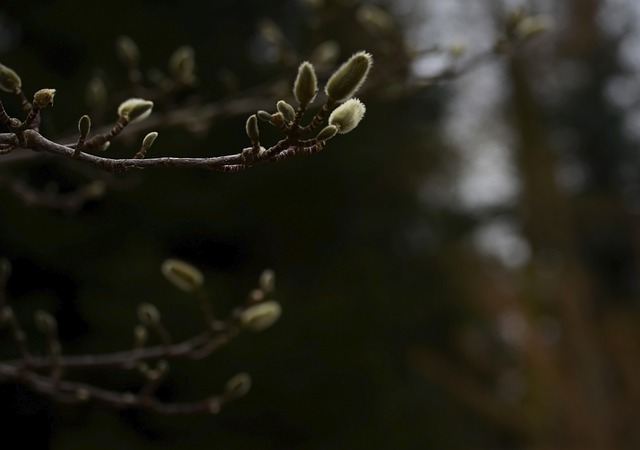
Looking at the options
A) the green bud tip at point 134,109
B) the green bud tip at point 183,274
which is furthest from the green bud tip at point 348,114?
the green bud tip at point 183,274

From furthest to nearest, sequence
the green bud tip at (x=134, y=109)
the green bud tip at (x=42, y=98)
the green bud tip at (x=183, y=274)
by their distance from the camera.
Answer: the green bud tip at (x=183, y=274) < the green bud tip at (x=134, y=109) < the green bud tip at (x=42, y=98)

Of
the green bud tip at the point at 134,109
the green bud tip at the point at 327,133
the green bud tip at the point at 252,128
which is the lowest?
the green bud tip at the point at 327,133

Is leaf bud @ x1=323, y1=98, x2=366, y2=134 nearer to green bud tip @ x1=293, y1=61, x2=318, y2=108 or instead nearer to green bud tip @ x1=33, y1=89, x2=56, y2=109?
green bud tip @ x1=293, y1=61, x2=318, y2=108

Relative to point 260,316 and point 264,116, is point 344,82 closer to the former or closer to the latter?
point 264,116

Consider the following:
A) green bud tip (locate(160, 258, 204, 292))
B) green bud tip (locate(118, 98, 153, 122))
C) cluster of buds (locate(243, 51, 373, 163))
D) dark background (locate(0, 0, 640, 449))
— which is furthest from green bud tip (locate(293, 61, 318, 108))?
dark background (locate(0, 0, 640, 449))

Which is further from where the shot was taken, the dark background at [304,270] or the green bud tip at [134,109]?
the dark background at [304,270]

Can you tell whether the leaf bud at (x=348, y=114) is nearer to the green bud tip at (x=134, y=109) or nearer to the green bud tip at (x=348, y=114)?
the green bud tip at (x=348, y=114)
